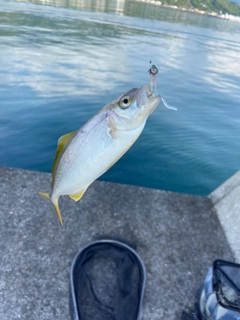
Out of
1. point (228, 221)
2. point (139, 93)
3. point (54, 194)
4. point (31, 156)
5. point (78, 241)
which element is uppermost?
point (139, 93)

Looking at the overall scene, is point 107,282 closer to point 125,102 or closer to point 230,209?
point 230,209

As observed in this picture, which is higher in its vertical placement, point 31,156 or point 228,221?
point 228,221

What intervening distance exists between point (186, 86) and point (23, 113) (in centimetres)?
635

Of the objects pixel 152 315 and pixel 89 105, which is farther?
pixel 89 105

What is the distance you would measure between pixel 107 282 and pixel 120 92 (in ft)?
24.3

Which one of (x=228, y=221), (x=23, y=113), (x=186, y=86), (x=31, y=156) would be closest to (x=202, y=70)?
(x=186, y=86)

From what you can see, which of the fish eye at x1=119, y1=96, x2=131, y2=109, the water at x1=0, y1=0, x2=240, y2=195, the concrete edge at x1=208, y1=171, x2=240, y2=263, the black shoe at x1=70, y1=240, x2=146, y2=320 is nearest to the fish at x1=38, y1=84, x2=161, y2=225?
the fish eye at x1=119, y1=96, x2=131, y2=109

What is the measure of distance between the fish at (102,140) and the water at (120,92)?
13.6 feet

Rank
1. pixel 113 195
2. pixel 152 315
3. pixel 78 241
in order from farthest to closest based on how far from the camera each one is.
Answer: pixel 113 195
pixel 78 241
pixel 152 315

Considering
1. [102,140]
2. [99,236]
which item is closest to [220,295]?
[99,236]

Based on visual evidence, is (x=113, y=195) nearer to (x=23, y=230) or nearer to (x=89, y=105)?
(x=23, y=230)

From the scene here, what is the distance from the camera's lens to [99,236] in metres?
3.19

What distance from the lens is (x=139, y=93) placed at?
4.45ft

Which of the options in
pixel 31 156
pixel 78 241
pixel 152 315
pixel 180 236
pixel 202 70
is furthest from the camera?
pixel 202 70
